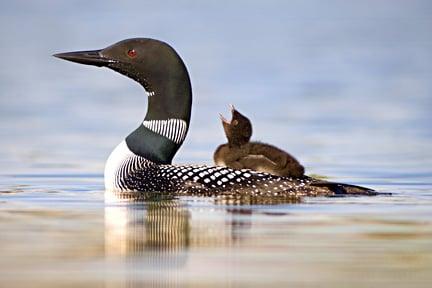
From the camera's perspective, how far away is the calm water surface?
21.9ft

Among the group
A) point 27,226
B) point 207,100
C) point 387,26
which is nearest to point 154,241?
point 27,226

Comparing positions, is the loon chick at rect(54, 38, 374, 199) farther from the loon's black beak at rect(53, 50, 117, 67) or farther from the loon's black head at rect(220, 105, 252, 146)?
the loon's black head at rect(220, 105, 252, 146)

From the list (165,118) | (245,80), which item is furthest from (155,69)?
(245,80)

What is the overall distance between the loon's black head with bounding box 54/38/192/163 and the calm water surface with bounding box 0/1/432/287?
19.6 inches

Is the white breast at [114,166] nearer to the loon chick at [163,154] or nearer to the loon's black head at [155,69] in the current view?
the loon chick at [163,154]

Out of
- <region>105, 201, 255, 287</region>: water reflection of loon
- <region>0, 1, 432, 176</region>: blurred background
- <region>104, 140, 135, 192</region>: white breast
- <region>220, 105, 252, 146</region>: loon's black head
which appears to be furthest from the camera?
<region>0, 1, 432, 176</region>: blurred background

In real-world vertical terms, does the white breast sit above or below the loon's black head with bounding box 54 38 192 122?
below

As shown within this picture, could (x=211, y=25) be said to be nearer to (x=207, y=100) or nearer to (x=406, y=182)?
(x=207, y=100)

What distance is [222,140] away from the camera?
45.3 ft

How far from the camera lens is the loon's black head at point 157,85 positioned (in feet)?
32.2

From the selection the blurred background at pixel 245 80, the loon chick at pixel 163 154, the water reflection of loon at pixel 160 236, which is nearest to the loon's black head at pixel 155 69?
Answer: the loon chick at pixel 163 154

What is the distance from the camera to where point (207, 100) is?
56.5ft

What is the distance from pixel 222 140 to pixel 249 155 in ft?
13.9

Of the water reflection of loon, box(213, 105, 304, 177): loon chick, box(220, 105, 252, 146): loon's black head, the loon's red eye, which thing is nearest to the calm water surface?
the water reflection of loon
